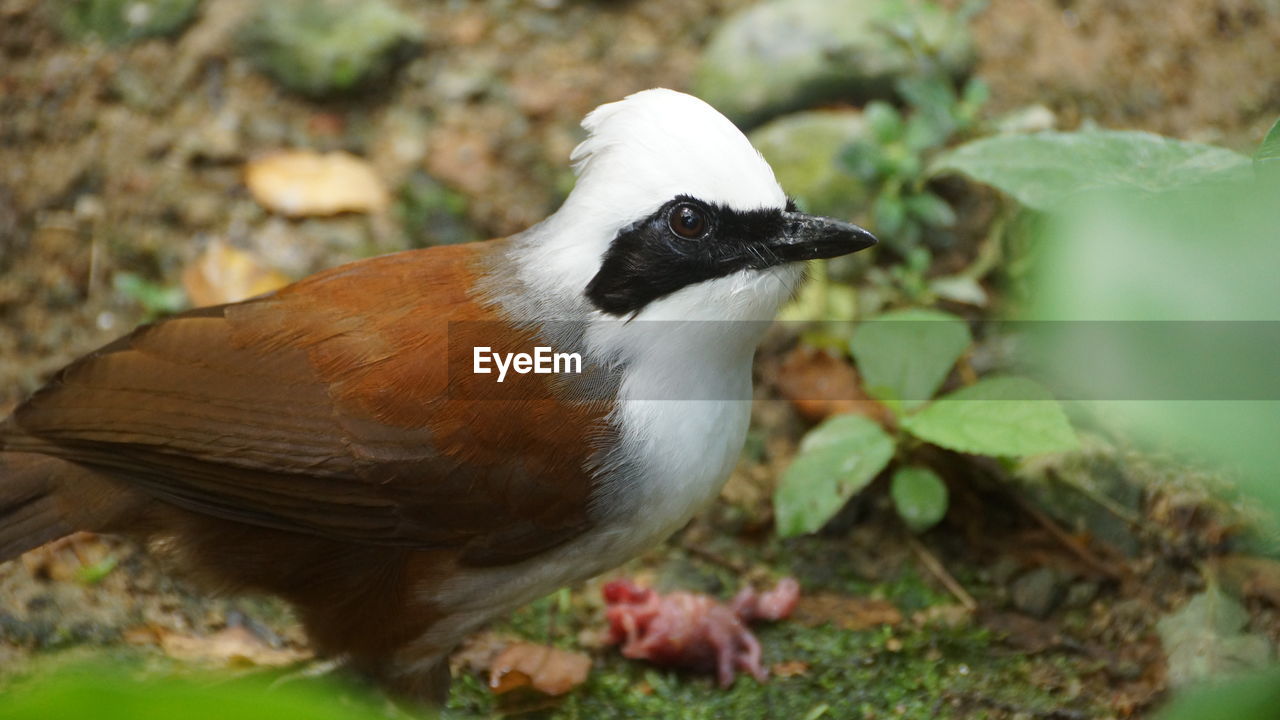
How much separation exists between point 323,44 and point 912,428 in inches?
124

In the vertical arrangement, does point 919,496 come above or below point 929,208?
below

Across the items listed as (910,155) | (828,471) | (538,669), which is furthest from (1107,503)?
(538,669)

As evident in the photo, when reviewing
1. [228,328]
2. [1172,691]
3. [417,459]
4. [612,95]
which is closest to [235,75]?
[612,95]

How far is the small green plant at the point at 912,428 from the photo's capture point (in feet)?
11.3

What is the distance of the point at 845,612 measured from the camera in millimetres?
3744

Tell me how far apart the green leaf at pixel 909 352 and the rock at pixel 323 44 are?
8.63 ft

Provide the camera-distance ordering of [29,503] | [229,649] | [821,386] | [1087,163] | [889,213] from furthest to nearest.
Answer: [889,213] < [821,386] < [229,649] < [29,503] < [1087,163]

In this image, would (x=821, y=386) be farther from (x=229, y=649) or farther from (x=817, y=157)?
(x=229, y=649)

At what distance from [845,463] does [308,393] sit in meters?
1.61

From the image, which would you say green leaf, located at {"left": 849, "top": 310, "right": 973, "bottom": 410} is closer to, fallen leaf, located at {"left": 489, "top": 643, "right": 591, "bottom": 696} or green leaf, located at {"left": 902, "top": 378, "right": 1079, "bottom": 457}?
green leaf, located at {"left": 902, "top": 378, "right": 1079, "bottom": 457}

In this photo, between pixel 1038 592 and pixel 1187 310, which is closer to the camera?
pixel 1187 310

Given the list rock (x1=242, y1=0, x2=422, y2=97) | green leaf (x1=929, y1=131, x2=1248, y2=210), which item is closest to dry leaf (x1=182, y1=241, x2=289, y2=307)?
rock (x1=242, y1=0, x2=422, y2=97)

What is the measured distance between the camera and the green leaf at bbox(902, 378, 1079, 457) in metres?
3.35

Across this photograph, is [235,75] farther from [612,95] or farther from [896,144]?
[896,144]
